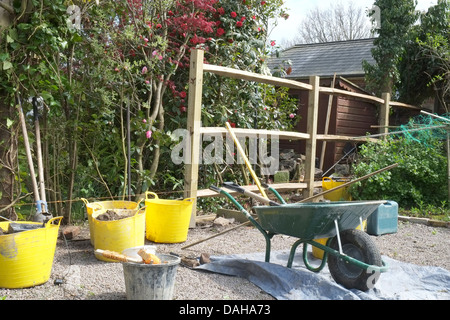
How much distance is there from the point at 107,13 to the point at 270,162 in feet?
11.0

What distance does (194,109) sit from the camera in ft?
15.5

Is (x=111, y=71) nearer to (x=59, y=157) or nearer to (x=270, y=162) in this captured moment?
(x=59, y=157)

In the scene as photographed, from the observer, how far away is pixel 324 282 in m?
3.06

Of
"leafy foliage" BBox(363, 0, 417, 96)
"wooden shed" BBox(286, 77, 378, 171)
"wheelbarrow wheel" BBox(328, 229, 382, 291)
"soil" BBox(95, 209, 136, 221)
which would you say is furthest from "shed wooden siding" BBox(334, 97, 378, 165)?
"wheelbarrow wheel" BBox(328, 229, 382, 291)

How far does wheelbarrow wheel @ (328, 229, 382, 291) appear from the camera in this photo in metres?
2.93

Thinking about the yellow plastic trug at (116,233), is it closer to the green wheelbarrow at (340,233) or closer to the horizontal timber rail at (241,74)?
the green wheelbarrow at (340,233)

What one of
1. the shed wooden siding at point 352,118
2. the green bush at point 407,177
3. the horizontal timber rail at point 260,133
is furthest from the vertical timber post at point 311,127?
the shed wooden siding at point 352,118

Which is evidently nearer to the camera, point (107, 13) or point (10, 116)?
point (10, 116)

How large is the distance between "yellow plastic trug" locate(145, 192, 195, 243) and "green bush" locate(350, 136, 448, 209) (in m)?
3.05

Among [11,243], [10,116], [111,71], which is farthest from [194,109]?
[11,243]

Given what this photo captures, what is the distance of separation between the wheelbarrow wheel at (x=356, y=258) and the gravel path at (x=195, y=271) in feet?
1.70

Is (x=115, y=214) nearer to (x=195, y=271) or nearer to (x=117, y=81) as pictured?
(x=195, y=271)

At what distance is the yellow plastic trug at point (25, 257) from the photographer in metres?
2.79

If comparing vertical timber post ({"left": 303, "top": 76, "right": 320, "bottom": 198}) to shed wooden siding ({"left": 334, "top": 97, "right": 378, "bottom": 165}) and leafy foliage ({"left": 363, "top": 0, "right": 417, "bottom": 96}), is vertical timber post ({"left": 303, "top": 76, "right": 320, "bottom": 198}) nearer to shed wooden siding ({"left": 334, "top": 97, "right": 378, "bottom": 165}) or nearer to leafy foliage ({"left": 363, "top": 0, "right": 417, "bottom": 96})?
leafy foliage ({"left": 363, "top": 0, "right": 417, "bottom": 96})
